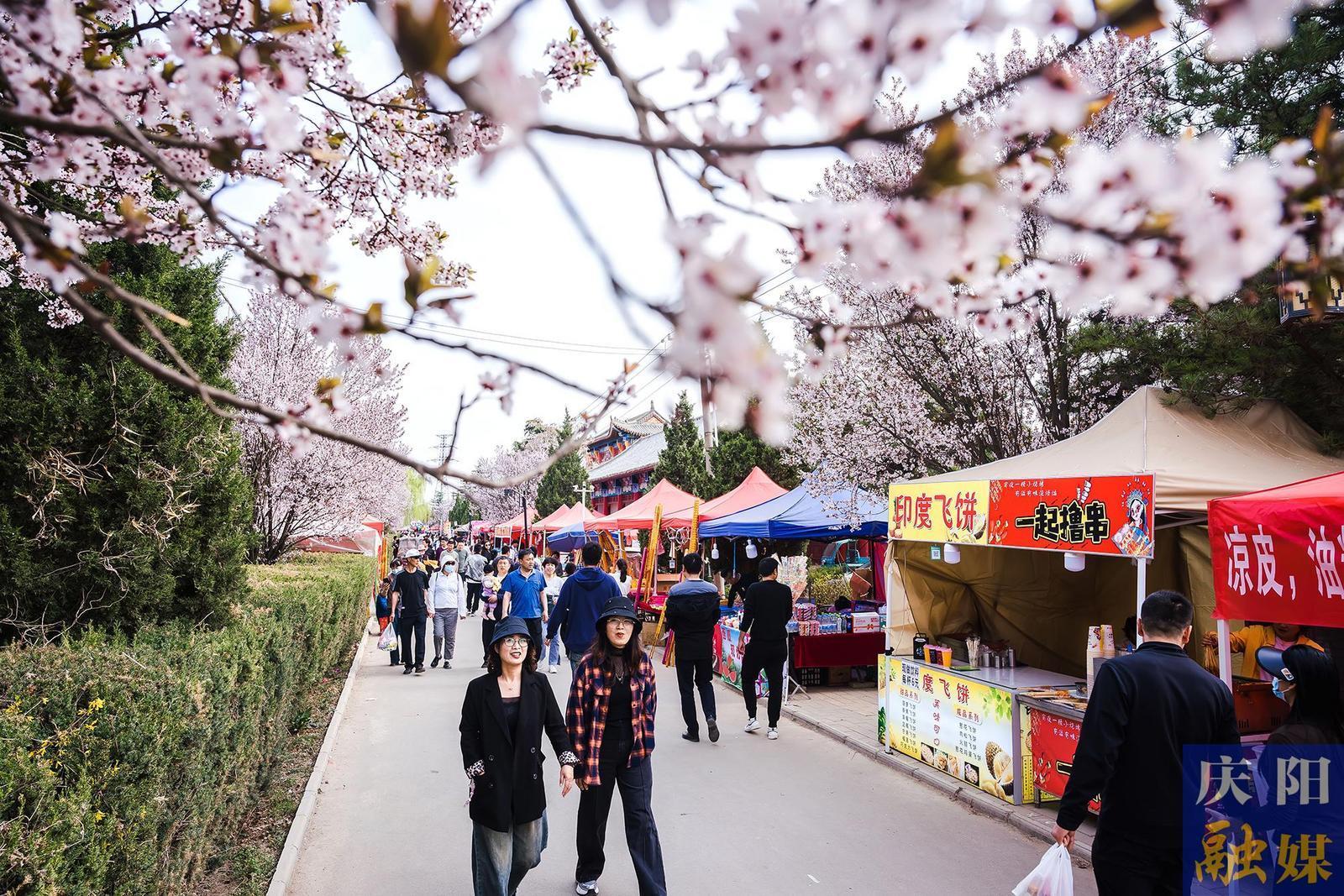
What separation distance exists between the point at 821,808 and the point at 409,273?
609 cm

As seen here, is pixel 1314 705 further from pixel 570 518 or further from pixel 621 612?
pixel 570 518

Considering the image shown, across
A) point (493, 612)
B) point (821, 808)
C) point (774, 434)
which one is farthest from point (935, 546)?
point (774, 434)

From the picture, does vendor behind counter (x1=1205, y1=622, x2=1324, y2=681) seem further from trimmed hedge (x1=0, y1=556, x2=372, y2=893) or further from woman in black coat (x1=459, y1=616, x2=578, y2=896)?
trimmed hedge (x1=0, y1=556, x2=372, y2=893)

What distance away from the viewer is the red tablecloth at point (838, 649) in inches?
449

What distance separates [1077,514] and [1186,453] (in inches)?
47.1

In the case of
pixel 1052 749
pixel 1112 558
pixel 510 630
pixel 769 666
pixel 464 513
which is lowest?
pixel 1052 749

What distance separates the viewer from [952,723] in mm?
7258

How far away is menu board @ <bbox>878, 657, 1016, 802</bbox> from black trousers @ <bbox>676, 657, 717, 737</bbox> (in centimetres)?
180

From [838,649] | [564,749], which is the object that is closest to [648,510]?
[838,649]

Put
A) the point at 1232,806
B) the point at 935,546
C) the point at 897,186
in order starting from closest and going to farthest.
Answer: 1. the point at 897,186
2. the point at 1232,806
3. the point at 935,546

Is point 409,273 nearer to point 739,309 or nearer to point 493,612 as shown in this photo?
point 739,309

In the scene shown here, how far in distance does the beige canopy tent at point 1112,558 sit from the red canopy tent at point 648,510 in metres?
9.86

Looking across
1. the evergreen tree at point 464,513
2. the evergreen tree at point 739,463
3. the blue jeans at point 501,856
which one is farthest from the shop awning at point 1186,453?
the evergreen tree at point 464,513

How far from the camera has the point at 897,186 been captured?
1.53 meters
